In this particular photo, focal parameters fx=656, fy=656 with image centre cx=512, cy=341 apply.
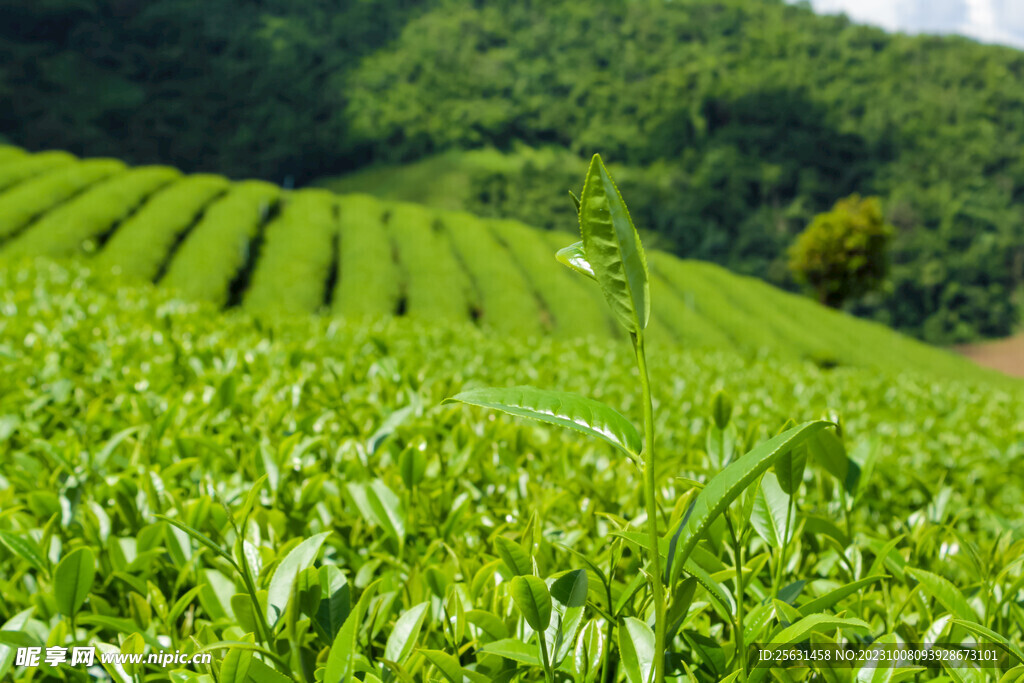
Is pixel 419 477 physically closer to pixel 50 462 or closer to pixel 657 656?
pixel 657 656

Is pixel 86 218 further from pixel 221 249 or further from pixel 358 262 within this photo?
pixel 358 262

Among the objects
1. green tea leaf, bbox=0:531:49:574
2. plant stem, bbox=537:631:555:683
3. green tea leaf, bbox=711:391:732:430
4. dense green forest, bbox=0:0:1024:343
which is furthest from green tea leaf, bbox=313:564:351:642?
dense green forest, bbox=0:0:1024:343

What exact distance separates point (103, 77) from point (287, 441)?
109m

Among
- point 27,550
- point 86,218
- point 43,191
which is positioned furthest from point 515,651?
point 43,191

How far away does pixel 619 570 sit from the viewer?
1.22 m

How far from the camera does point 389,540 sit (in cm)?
129

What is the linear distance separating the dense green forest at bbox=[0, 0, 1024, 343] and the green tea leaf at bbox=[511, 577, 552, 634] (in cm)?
7714

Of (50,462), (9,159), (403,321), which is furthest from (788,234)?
(50,462)

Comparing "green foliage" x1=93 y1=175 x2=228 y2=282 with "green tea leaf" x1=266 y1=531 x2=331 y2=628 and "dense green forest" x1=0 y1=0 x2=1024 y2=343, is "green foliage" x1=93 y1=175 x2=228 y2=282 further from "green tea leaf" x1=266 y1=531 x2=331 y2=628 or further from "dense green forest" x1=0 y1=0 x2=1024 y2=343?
"dense green forest" x1=0 y1=0 x2=1024 y2=343

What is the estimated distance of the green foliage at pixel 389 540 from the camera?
33.2 inches

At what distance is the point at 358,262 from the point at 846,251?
33.1 metres

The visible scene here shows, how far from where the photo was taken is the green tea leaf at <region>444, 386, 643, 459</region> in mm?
690

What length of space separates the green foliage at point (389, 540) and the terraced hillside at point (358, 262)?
22.5 meters

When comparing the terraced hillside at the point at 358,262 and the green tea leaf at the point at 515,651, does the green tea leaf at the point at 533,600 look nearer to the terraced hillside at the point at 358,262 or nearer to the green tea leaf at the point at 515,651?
the green tea leaf at the point at 515,651
